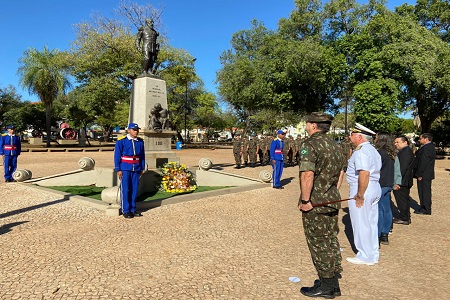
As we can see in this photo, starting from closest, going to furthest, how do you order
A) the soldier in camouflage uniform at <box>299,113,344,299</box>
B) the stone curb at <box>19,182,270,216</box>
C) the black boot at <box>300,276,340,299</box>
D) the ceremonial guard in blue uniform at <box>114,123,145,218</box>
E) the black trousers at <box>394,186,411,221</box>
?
the soldier in camouflage uniform at <box>299,113,344,299</box>, the black boot at <box>300,276,340,299</box>, the black trousers at <box>394,186,411,221</box>, the ceremonial guard in blue uniform at <box>114,123,145,218</box>, the stone curb at <box>19,182,270,216</box>

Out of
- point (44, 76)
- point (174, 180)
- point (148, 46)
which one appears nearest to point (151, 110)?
point (148, 46)

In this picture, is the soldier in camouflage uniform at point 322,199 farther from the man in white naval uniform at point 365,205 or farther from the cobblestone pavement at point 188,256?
the man in white naval uniform at point 365,205

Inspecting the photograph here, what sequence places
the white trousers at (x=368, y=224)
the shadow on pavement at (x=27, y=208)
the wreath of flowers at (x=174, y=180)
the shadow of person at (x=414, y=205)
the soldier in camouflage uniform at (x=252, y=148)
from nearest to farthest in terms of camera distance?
the white trousers at (x=368, y=224), the shadow on pavement at (x=27, y=208), the shadow of person at (x=414, y=205), the wreath of flowers at (x=174, y=180), the soldier in camouflage uniform at (x=252, y=148)

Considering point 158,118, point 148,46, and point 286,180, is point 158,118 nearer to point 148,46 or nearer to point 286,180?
point 148,46

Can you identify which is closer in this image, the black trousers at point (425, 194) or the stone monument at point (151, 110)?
the black trousers at point (425, 194)

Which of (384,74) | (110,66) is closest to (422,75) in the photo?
(384,74)

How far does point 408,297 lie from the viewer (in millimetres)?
3426

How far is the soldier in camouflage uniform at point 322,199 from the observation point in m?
3.20

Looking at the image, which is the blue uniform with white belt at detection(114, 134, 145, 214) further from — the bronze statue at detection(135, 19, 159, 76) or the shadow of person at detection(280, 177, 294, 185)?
the shadow of person at detection(280, 177, 294, 185)

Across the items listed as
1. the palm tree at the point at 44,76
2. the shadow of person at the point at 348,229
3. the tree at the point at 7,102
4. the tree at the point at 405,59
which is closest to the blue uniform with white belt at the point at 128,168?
the shadow of person at the point at 348,229

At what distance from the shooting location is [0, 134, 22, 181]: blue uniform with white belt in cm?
1059

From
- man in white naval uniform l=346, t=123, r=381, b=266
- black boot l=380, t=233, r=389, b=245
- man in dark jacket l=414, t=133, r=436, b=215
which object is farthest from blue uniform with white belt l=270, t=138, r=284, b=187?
man in white naval uniform l=346, t=123, r=381, b=266

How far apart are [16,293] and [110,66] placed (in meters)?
27.0

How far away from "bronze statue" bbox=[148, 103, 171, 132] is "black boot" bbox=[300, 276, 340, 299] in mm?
7877
